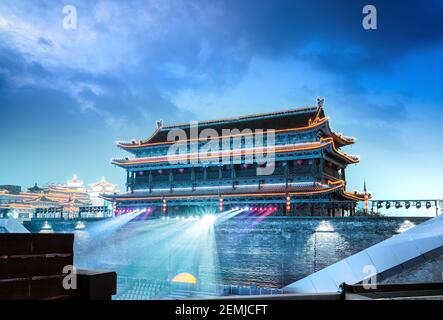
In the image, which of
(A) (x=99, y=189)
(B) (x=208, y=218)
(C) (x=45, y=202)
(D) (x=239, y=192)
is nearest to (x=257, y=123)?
(D) (x=239, y=192)

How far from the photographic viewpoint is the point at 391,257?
1231cm

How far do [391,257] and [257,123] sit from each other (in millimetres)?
16400

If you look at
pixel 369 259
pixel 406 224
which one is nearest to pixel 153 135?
pixel 406 224

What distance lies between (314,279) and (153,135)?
19.6 meters

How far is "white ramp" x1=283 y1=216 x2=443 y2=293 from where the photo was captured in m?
11.8

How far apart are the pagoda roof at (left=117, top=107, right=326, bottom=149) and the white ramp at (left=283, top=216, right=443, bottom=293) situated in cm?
1158

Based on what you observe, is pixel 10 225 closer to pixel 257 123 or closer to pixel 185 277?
pixel 185 277

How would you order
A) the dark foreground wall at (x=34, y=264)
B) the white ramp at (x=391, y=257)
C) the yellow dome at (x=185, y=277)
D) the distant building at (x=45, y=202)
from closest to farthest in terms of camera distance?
the dark foreground wall at (x=34, y=264), the white ramp at (x=391, y=257), the yellow dome at (x=185, y=277), the distant building at (x=45, y=202)

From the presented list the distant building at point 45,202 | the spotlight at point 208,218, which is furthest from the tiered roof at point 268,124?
the distant building at point 45,202

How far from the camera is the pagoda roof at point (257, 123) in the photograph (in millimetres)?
25720

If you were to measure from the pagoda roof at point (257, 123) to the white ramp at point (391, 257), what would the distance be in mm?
11577

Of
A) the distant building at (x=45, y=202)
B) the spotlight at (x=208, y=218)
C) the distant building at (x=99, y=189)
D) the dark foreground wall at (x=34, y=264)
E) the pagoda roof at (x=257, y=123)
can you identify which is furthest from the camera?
the distant building at (x=99, y=189)

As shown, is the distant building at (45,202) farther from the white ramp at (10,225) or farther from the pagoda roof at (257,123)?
the white ramp at (10,225)

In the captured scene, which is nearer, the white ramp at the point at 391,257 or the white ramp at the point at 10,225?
the white ramp at the point at 391,257
